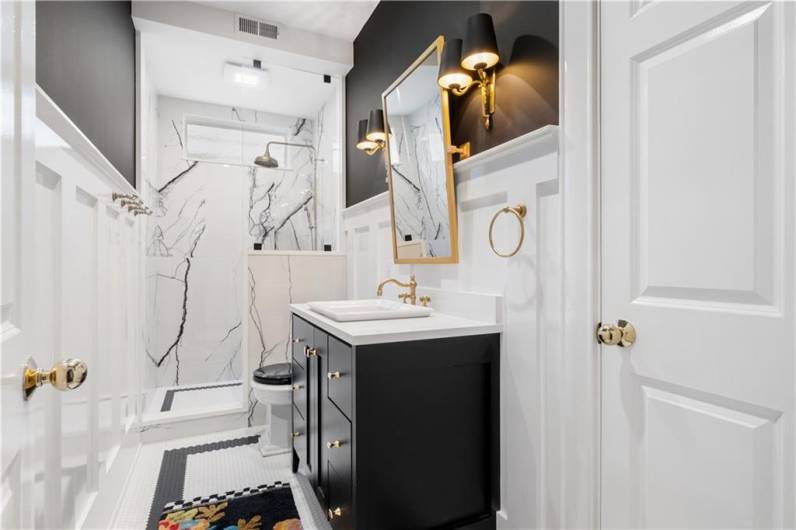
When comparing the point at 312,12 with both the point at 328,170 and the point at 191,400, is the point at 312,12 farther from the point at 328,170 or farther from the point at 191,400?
the point at 191,400

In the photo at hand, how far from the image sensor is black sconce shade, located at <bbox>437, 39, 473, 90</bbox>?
1559 mm

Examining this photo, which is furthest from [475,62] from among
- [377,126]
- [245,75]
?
[245,75]

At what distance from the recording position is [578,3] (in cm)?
115

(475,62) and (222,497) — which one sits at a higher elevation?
(475,62)

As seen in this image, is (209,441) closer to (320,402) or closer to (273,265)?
(273,265)

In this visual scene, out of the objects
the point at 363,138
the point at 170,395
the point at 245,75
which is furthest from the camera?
the point at 170,395

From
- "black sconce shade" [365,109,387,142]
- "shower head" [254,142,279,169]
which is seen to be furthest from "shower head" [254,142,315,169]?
"black sconce shade" [365,109,387,142]

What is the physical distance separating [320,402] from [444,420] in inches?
21.3

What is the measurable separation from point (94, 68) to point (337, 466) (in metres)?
1.78

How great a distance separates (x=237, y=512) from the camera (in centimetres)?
179

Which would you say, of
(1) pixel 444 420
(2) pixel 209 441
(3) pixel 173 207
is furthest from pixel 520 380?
(3) pixel 173 207

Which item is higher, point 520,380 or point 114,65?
point 114,65

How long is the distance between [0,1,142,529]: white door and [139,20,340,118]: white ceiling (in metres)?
1.22

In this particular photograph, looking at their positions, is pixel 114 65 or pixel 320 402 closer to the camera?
pixel 320 402
